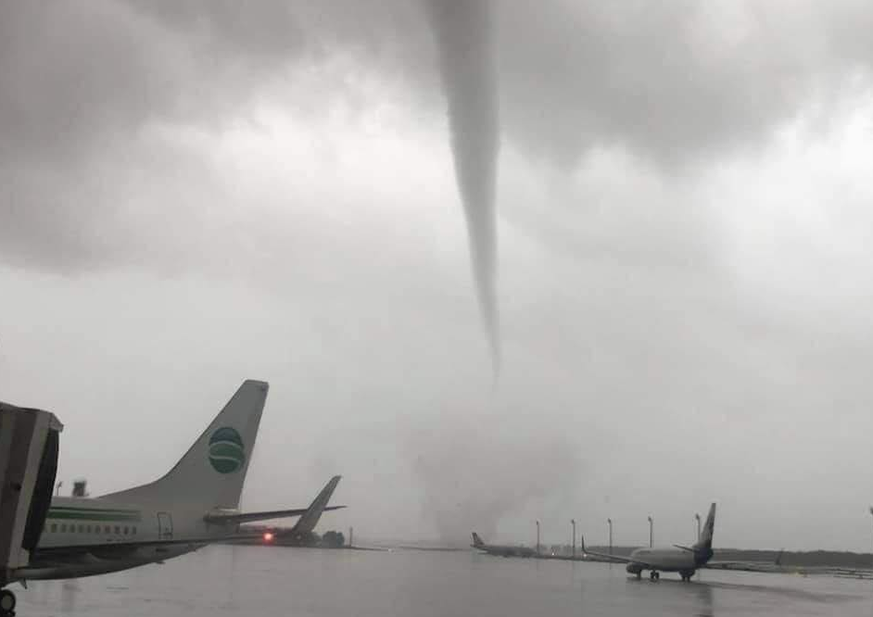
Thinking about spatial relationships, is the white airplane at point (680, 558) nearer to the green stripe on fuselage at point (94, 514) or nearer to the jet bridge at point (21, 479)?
the green stripe on fuselage at point (94, 514)

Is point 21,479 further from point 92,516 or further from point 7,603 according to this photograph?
point 92,516

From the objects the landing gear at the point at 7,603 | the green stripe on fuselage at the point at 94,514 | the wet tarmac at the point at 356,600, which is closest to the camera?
the landing gear at the point at 7,603

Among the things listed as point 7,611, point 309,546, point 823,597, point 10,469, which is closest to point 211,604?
point 7,611

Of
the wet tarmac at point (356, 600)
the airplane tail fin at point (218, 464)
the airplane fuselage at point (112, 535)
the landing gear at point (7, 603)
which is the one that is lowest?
the wet tarmac at point (356, 600)

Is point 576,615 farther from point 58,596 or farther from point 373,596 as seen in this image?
point 58,596

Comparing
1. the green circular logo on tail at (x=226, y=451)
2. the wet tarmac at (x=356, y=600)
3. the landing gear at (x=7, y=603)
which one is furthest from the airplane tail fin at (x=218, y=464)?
the landing gear at (x=7, y=603)

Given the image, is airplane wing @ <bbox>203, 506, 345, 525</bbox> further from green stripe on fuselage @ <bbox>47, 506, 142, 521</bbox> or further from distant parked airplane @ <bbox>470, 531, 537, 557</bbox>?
distant parked airplane @ <bbox>470, 531, 537, 557</bbox>

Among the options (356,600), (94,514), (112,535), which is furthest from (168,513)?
(356,600)
